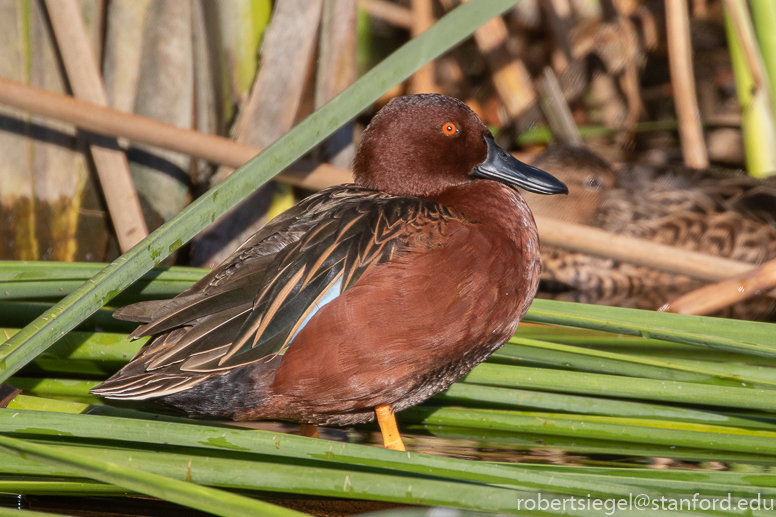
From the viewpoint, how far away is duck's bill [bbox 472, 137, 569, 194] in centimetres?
237

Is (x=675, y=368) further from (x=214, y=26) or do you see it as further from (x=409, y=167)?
(x=214, y=26)

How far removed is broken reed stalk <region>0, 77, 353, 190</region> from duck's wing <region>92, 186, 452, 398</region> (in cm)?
103

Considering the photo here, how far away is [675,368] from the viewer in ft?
7.02

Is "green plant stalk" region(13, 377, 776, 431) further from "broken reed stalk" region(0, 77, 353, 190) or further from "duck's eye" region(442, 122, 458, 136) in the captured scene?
"broken reed stalk" region(0, 77, 353, 190)

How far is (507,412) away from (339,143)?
5.61ft

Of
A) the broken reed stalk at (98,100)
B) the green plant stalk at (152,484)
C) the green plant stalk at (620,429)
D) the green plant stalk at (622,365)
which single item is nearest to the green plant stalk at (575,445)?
the green plant stalk at (620,429)

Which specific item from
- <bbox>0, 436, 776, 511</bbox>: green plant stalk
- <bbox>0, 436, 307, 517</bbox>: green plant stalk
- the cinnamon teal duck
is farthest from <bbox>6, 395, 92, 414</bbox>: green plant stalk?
the cinnamon teal duck

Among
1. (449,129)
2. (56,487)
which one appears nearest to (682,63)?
(449,129)

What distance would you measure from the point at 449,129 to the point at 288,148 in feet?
2.48

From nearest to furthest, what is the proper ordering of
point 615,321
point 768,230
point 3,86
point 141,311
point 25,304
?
point 141,311, point 615,321, point 25,304, point 3,86, point 768,230

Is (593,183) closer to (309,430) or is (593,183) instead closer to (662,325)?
(662,325)

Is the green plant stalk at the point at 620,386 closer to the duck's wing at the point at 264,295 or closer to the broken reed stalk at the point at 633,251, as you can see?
the duck's wing at the point at 264,295

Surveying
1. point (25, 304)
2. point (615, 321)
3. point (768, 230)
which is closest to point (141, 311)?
point (25, 304)

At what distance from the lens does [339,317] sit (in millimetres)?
1861
